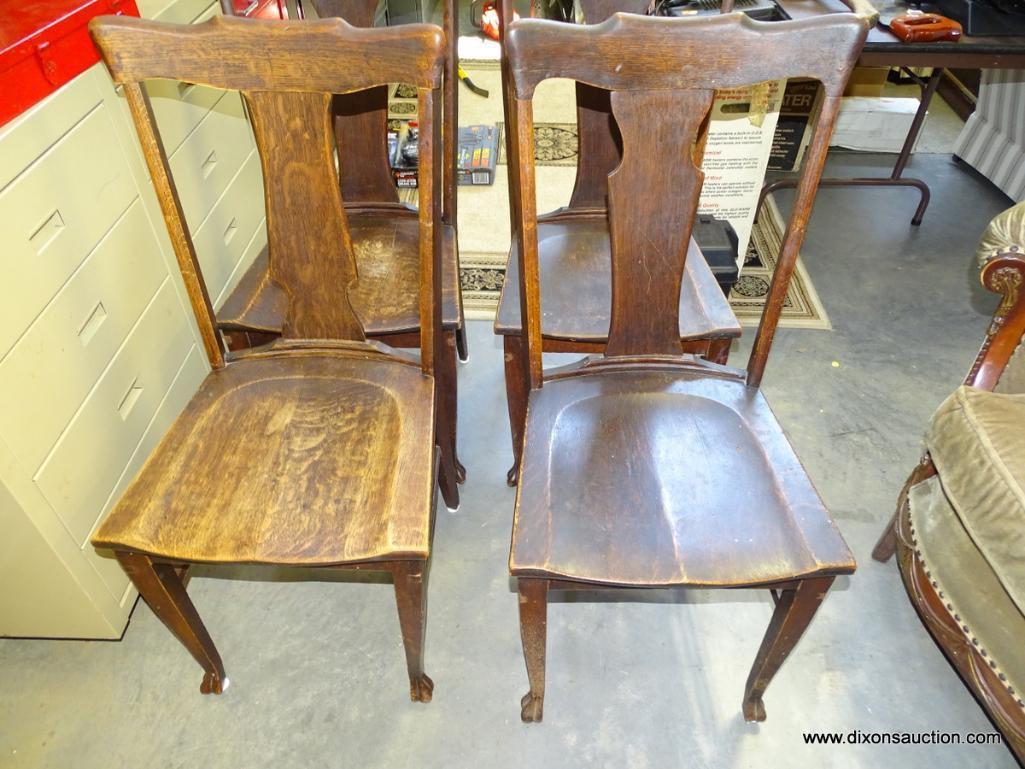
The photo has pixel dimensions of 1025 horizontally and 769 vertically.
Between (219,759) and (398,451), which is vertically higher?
(398,451)

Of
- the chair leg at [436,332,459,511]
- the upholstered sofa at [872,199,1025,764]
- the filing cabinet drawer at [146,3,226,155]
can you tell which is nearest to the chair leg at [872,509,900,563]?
the upholstered sofa at [872,199,1025,764]

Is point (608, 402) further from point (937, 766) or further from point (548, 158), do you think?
point (548, 158)

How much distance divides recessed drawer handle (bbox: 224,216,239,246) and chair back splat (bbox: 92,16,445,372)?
0.52 meters

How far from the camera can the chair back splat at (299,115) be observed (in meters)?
0.95

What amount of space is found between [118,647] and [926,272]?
244cm

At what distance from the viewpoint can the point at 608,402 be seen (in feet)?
3.82

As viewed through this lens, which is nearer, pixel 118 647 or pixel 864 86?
pixel 118 647

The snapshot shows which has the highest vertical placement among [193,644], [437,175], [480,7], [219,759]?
[437,175]

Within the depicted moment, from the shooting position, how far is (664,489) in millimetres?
1031

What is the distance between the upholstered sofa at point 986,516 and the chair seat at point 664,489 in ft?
0.95

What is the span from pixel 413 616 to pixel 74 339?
709 mm

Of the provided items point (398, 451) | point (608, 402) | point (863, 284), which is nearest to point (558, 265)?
point (608, 402)

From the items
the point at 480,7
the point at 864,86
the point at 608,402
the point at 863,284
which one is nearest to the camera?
the point at 608,402

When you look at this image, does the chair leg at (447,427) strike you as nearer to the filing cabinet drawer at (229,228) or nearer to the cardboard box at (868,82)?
the filing cabinet drawer at (229,228)
